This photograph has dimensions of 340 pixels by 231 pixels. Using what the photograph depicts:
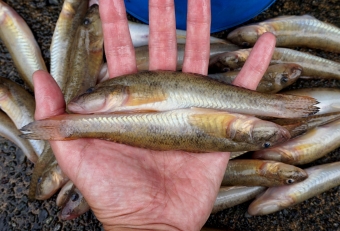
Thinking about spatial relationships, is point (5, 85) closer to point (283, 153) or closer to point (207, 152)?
point (207, 152)

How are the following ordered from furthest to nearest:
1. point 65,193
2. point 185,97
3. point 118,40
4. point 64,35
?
1. point 64,35
2. point 65,193
3. point 118,40
4. point 185,97

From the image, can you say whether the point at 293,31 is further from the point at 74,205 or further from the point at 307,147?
the point at 74,205

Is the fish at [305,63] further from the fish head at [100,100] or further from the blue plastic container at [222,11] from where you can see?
the fish head at [100,100]

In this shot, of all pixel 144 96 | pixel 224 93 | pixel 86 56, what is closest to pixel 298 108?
pixel 224 93

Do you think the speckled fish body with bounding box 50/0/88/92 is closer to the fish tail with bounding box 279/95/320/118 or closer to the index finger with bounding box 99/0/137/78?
the index finger with bounding box 99/0/137/78

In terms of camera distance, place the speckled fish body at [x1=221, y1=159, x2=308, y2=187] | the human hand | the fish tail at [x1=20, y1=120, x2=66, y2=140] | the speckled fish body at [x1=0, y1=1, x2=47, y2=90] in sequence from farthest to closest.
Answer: the speckled fish body at [x1=0, y1=1, x2=47, y2=90]
the speckled fish body at [x1=221, y1=159, x2=308, y2=187]
the human hand
the fish tail at [x1=20, y1=120, x2=66, y2=140]

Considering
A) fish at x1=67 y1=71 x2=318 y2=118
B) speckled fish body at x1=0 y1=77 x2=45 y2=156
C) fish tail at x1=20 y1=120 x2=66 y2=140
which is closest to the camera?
fish tail at x1=20 y1=120 x2=66 y2=140

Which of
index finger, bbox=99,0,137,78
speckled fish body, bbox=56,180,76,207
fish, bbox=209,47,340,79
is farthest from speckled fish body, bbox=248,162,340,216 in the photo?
index finger, bbox=99,0,137,78
